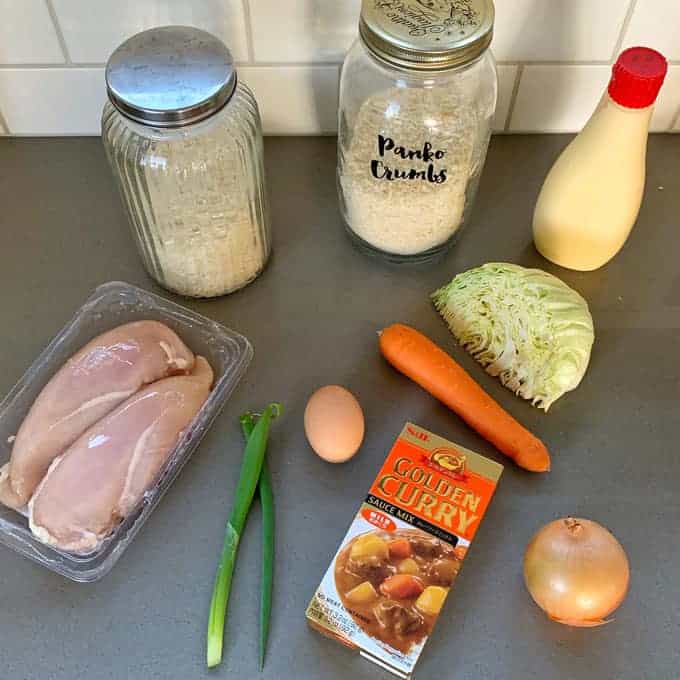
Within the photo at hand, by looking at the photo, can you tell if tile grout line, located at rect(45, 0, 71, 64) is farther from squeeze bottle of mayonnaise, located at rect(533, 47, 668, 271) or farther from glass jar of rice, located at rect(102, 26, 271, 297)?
squeeze bottle of mayonnaise, located at rect(533, 47, 668, 271)

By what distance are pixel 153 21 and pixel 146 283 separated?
280mm

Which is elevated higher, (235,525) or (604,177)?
(604,177)

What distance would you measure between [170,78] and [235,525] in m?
0.39

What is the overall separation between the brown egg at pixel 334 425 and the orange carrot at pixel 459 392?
0.25ft

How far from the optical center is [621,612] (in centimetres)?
68

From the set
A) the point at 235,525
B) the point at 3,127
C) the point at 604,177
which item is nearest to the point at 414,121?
the point at 604,177

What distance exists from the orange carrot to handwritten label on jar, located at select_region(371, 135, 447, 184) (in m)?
0.15

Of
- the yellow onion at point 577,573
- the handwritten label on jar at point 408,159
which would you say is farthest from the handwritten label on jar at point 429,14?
the yellow onion at point 577,573

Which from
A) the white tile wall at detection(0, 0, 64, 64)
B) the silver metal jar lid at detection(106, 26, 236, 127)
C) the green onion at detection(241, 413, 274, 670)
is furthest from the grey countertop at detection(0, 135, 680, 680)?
the silver metal jar lid at detection(106, 26, 236, 127)

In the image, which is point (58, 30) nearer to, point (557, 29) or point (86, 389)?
point (86, 389)

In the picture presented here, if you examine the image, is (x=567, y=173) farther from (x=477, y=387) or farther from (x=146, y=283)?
(x=146, y=283)

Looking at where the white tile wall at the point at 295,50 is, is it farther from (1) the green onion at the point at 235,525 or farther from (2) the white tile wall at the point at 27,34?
(1) the green onion at the point at 235,525

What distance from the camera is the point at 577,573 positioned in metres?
0.64

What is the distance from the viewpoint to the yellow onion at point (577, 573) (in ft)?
2.10
